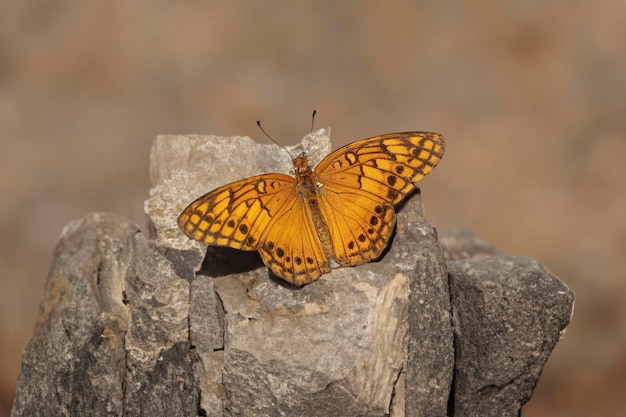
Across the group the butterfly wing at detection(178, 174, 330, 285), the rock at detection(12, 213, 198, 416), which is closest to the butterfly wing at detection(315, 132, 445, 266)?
the butterfly wing at detection(178, 174, 330, 285)

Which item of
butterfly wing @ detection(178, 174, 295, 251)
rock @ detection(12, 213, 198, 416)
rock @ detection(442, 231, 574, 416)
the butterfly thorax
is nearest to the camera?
butterfly wing @ detection(178, 174, 295, 251)

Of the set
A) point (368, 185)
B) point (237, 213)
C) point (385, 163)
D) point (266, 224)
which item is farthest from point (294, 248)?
point (385, 163)

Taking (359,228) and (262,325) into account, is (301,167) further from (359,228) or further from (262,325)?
(262,325)

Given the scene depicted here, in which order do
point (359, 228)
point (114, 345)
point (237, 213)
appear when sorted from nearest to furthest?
point (237, 213), point (359, 228), point (114, 345)

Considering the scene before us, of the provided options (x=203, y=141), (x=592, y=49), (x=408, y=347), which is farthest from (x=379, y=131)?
(x=408, y=347)

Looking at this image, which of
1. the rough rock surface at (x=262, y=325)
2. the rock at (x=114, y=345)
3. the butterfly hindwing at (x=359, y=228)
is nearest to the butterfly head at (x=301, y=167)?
the butterfly hindwing at (x=359, y=228)

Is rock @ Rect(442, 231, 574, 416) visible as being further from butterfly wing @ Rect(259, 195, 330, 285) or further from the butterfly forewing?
butterfly wing @ Rect(259, 195, 330, 285)

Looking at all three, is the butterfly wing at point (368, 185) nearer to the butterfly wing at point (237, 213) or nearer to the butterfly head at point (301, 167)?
the butterfly head at point (301, 167)
